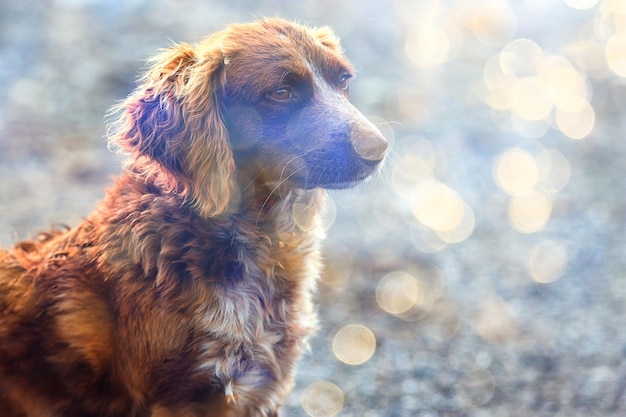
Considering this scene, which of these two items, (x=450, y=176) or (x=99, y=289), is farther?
(x=450, y=176)

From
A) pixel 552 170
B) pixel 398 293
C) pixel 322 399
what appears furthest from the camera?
pixel 552 170

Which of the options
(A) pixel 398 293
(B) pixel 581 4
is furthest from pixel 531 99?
(A) pixel 398 293

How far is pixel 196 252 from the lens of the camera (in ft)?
9.27

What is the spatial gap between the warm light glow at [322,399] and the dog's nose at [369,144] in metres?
1.74

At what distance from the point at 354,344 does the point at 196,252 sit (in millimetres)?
2100

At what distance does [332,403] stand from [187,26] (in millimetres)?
6816

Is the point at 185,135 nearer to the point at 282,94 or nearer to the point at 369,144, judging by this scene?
the point at 282,94

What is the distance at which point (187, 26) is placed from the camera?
378 inches

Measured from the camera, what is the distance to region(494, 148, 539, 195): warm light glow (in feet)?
21.9

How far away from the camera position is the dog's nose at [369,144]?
295cm

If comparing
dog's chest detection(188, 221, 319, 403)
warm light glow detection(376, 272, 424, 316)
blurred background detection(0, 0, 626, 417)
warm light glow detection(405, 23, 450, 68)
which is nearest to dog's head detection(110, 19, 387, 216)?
dog's chest detection(188, 221, 319, 403)

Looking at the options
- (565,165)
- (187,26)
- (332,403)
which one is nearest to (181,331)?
(332,403)

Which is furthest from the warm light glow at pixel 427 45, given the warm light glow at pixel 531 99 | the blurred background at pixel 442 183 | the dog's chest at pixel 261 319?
the dog's chest at pixel 261 319

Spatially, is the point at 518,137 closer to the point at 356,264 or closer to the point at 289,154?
the point at 356,264
